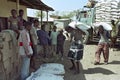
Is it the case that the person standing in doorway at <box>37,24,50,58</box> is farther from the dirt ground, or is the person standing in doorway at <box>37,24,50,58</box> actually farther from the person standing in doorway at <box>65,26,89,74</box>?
the person standing in doorway at <box>65,26,89,74</box>

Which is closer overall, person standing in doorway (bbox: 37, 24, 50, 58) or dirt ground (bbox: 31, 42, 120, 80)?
dirt ground (bbox: 31, 42, 120, 80)

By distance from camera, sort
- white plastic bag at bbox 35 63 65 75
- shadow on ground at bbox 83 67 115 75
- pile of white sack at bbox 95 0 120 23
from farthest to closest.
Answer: pile of white sack at bbox 95 0 120 23
shadow on ground at bbox 83 67 115 75
white plastic bag at bbox 35 63 65 75

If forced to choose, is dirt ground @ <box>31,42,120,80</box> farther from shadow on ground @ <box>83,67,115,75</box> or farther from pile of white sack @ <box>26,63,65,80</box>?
pile of white sack @ <box>26,63,65,80</box>

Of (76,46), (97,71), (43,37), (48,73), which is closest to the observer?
(48,73)

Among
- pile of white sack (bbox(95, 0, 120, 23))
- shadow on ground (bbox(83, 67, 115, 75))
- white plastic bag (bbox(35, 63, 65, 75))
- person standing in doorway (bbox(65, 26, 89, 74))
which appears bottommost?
shadow on ground (bbox(83, 67, 115, 75))

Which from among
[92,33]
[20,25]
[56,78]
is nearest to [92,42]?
[92,33]

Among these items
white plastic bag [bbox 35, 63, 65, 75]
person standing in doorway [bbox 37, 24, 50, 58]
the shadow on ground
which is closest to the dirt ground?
the shadow on ground

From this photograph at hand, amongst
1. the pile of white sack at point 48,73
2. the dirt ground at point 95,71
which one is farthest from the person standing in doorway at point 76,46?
the pile of white sack at point 48,73

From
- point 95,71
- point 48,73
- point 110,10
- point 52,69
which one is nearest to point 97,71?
point 95,71

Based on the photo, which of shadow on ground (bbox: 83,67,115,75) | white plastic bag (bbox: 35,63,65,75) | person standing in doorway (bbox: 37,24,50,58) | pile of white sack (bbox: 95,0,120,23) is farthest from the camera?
pile of white sack (bbox: 95,0,120,23)

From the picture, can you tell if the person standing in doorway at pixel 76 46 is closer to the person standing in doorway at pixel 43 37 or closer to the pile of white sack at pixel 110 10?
the person standing in doorway at pixel 43 37

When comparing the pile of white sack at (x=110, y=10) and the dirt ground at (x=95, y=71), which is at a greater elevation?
the pile of white sack at (x=110, y=10)

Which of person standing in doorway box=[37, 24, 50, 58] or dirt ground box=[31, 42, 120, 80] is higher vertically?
person standing in doorway box=[37, 24, 50, 58]

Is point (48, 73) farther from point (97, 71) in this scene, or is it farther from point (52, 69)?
point (97, 71)
